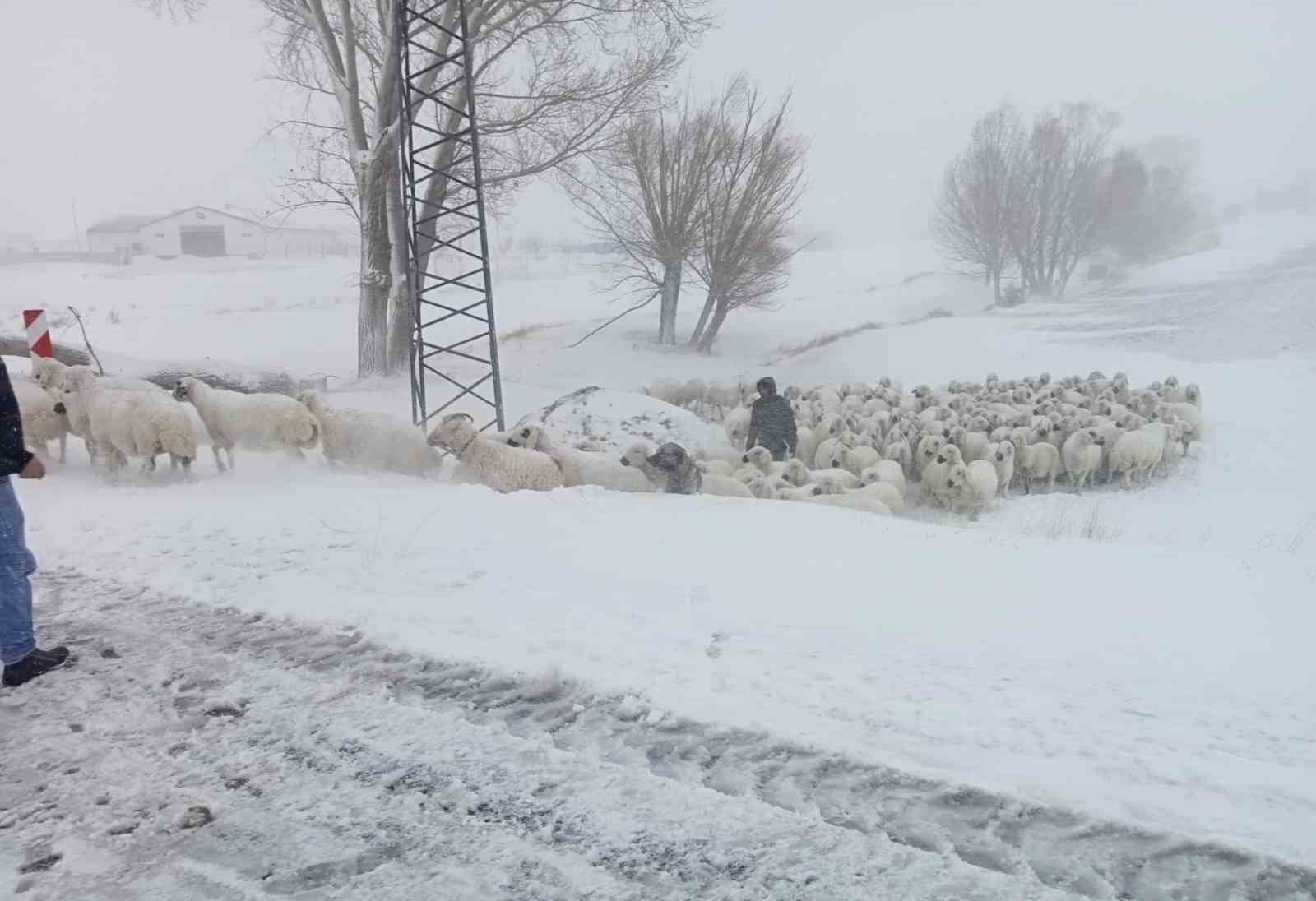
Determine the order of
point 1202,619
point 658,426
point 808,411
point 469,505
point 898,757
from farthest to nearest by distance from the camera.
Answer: point 808,411 → point 658,426 → point 469,505 → point 1202,619 → point 898,757

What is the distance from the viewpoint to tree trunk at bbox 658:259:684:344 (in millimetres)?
24375

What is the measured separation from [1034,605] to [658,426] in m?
7.43

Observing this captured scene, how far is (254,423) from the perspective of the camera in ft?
25.6

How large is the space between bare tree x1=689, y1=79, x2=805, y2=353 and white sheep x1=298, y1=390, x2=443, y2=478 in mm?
17246

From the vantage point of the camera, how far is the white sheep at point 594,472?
773cm

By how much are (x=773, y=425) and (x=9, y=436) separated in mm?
7958

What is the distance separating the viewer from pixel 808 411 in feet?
41.7

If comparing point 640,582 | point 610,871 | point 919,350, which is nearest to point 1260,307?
point 919,350

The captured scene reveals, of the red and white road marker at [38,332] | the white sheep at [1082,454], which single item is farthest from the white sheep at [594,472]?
the white sheep at [1082,454]

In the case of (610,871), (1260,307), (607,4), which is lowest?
(610,871)

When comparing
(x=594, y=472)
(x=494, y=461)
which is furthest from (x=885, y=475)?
(x=494, y=461)

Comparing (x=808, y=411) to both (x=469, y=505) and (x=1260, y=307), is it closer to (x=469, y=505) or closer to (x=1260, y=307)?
(x=469, y=505)

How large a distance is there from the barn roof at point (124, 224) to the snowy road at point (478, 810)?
27981 millimetres

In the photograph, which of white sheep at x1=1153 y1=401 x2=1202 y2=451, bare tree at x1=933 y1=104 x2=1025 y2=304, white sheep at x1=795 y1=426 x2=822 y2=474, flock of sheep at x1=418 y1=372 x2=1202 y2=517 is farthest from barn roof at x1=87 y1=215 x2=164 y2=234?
bare tree at x1=933 y1=104 x2=1025 y2=304
